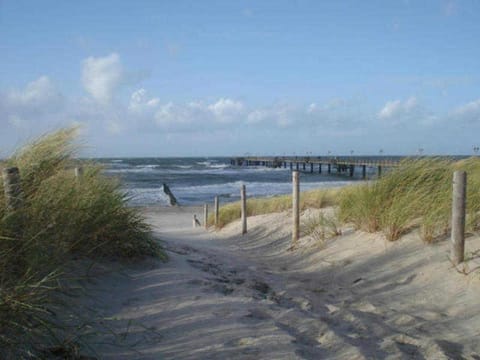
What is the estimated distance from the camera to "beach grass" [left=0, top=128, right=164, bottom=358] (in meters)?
2.67

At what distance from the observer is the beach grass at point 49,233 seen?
8.77ft

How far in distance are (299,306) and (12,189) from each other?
260cm

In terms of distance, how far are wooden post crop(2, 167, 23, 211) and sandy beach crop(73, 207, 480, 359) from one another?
95 centimetres

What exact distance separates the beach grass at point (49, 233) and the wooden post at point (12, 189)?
6cm

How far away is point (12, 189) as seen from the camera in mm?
3430

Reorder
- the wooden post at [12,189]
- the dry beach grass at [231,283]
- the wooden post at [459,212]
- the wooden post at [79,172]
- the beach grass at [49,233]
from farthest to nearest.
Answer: the wooden post at [79,172], the wooden post at [459,212], the wooden post at [12,189], the dry beach grass at [231,283], the beach grass at [49,233]

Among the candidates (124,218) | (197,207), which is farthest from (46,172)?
(197,207)

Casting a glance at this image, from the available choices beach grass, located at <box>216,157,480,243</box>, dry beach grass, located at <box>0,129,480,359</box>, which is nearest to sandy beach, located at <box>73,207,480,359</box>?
dry beach grass, located at <box>0,129,480,359</box>

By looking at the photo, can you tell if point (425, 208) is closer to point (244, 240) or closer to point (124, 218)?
point (124, 218)

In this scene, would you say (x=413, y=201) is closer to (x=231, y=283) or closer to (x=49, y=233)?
(x=231, y=283)

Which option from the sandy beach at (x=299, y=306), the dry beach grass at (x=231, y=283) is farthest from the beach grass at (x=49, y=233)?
the sandy beach at (x=299, y=306)

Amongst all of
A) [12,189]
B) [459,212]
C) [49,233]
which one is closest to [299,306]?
[459,212]

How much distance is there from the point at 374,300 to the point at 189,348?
2.36 metres

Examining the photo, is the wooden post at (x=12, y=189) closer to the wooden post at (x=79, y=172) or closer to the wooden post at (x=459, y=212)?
the wooden post at (x=79, y=172)
